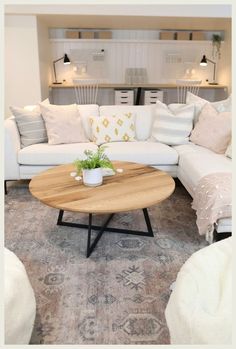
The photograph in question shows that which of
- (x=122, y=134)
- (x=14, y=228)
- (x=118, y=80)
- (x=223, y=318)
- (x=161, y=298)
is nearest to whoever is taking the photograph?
(x=223, y=318)

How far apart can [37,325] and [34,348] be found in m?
0.51

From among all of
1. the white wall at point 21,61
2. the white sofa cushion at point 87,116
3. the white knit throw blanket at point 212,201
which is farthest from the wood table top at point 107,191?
the white wall at point 21,61

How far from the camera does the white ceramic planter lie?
2.20m

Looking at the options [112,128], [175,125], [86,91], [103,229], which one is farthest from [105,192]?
[86,91]

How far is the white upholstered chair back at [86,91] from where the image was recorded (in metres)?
6.09

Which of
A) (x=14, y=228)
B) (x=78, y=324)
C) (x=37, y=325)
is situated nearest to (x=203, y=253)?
(x=78, y=324)

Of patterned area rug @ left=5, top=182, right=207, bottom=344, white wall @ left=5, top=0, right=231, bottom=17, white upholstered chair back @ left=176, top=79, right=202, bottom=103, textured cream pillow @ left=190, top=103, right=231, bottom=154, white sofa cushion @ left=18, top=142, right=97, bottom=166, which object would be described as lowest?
patterned area rug @ left=5, top=182, right=207, bottom=344

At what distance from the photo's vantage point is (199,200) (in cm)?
227

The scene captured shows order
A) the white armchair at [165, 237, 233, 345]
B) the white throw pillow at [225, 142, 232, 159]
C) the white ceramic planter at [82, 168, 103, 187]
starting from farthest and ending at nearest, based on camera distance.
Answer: the white throw pillow at [225, 142, 232, 159] → the white ceramic planter at [82, 168, 103, 187] → the white armchair at [165, 237, 233, 345]

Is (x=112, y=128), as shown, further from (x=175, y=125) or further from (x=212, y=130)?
(x=212, y=130)

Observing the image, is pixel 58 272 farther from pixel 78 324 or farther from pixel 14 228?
pixel 14 228

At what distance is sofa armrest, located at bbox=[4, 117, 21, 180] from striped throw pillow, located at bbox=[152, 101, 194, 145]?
1489mm

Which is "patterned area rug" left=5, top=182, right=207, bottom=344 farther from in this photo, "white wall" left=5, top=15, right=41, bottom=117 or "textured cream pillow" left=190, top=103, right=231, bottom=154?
"white wall" left=5, top=15, right=41, bottom=117

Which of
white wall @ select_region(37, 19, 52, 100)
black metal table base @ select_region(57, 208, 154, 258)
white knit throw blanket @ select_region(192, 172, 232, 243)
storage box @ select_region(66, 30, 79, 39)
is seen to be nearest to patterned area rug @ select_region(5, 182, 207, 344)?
black metal table base @ select_region(57, 208, 154, 258)
